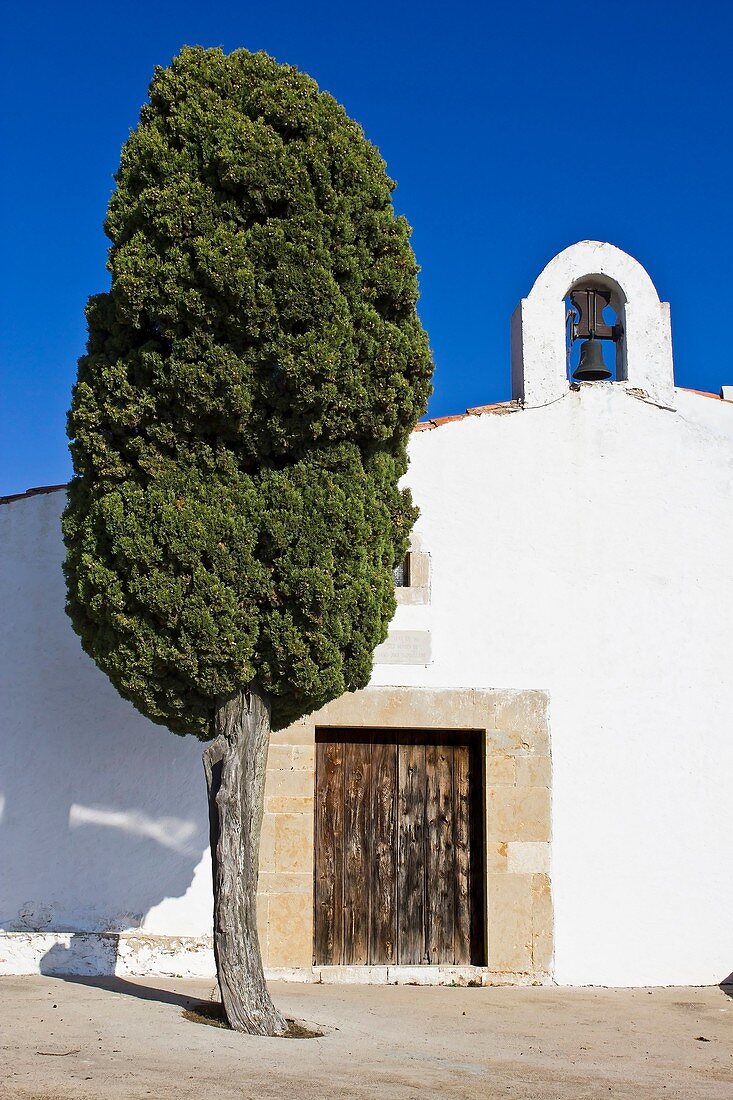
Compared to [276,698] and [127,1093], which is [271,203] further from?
[127,1093]

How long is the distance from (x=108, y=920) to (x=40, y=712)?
4.61 ft

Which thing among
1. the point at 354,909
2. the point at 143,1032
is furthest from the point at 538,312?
the point at 143,1032

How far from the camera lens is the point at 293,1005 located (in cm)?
587

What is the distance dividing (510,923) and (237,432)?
383 centimetres

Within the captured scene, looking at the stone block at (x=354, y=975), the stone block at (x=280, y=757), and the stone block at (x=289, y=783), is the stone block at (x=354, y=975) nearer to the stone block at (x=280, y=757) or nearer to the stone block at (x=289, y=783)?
the stone block at (x=289, y=783)

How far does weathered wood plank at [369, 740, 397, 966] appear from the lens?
7.16 metres

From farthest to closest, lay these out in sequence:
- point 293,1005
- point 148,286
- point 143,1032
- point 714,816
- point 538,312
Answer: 1. point 538,312
2. point 714,816
3. point 293,1005
4. point 148,286
5. point 143,1032

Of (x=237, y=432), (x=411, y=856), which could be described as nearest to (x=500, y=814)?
(x=411, y=856)

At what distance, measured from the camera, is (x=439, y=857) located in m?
7.31

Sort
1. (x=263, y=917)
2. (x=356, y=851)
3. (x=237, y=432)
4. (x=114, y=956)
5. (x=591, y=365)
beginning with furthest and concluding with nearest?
(x=591, y=365), (x=356, y=851), (x=263, y=917), (x=114, y=956), (x=237, y=432)

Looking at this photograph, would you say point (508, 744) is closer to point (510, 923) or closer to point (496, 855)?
point (496, 855)

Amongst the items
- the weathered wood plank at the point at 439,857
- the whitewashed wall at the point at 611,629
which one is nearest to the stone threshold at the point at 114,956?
the weathered wood plank at the point at 439,857

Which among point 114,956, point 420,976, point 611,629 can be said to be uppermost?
point 611,629

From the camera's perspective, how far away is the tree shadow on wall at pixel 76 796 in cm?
681
